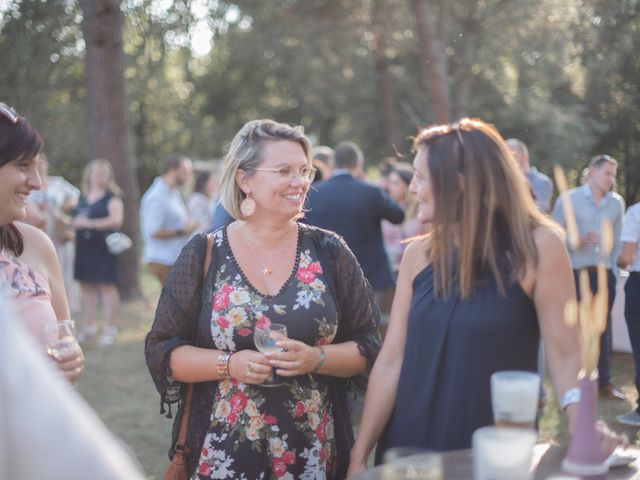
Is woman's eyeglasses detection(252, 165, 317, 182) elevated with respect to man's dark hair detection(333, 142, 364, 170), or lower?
lower

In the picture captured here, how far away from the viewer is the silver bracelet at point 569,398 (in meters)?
2.30

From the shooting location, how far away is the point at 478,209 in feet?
8.03

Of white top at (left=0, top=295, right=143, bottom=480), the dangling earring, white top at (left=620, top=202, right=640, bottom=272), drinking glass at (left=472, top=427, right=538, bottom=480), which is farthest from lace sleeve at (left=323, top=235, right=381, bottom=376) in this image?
white top at (left=620, top=202, right=640, bottom=272)

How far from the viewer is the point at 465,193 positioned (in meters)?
2.45

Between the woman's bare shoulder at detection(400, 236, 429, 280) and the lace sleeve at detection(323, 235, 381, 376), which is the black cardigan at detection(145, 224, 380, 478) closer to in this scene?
the lace sleeve at detection(323, 235, 381, 376)

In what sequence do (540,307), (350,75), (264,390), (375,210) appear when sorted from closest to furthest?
(540,307) → (264,390) → (375,210) → (350,75)

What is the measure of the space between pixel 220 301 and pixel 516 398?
1287 mm

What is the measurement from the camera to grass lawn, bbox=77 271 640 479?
234 inches

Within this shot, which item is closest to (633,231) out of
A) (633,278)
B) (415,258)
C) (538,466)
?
(633,278)

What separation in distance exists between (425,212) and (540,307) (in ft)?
1.47

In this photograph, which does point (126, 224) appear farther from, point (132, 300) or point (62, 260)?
point (62, 260)

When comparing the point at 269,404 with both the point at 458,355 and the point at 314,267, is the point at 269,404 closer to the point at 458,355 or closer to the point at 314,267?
the point at 314,267

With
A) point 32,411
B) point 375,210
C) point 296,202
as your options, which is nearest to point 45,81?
point 375,210

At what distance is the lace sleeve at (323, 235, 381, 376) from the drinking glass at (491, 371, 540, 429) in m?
1.07
